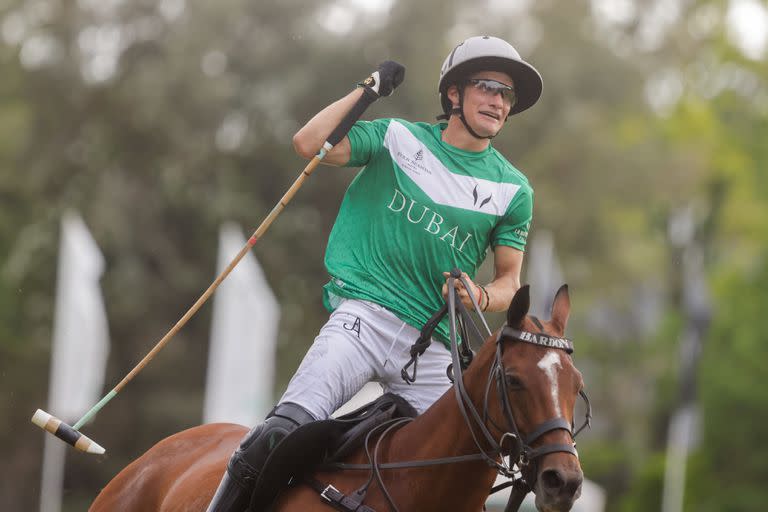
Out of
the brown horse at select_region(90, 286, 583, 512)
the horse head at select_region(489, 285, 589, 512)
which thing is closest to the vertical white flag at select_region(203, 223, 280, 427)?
the brown horse at select_region(90, 286, 583, 512)

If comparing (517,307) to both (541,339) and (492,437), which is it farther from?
(492,437)

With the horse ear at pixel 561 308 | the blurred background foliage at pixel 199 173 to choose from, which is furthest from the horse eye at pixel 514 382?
the blurred background foliage at pixel 199 173

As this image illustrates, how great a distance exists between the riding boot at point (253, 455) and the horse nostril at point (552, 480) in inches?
49.3

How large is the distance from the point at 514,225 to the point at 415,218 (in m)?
0.51

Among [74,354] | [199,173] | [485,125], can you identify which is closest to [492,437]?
[485,125]

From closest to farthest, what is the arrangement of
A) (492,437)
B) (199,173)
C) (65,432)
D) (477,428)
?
(492,437) → (477,428) → (65,432) → (199,173)

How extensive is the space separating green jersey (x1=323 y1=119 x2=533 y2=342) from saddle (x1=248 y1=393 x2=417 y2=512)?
48cm

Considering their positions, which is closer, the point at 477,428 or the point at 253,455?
the point at 477,428

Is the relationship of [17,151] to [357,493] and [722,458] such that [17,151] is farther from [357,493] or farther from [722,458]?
[357,493]

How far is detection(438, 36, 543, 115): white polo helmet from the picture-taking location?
226 inches

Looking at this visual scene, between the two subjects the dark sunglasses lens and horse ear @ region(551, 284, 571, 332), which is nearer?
horse ear @ region(551, 284, 571, 332)

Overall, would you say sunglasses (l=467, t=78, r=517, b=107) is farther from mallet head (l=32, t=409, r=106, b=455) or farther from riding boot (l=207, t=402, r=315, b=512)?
mallet head (l=32, t=409, r=106, b=455)

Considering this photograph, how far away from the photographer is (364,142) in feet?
19.1

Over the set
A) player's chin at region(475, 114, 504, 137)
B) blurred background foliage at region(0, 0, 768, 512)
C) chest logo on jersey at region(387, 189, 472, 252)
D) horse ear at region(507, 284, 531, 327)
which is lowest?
horse ear at region(507, 284, 531, 327)
